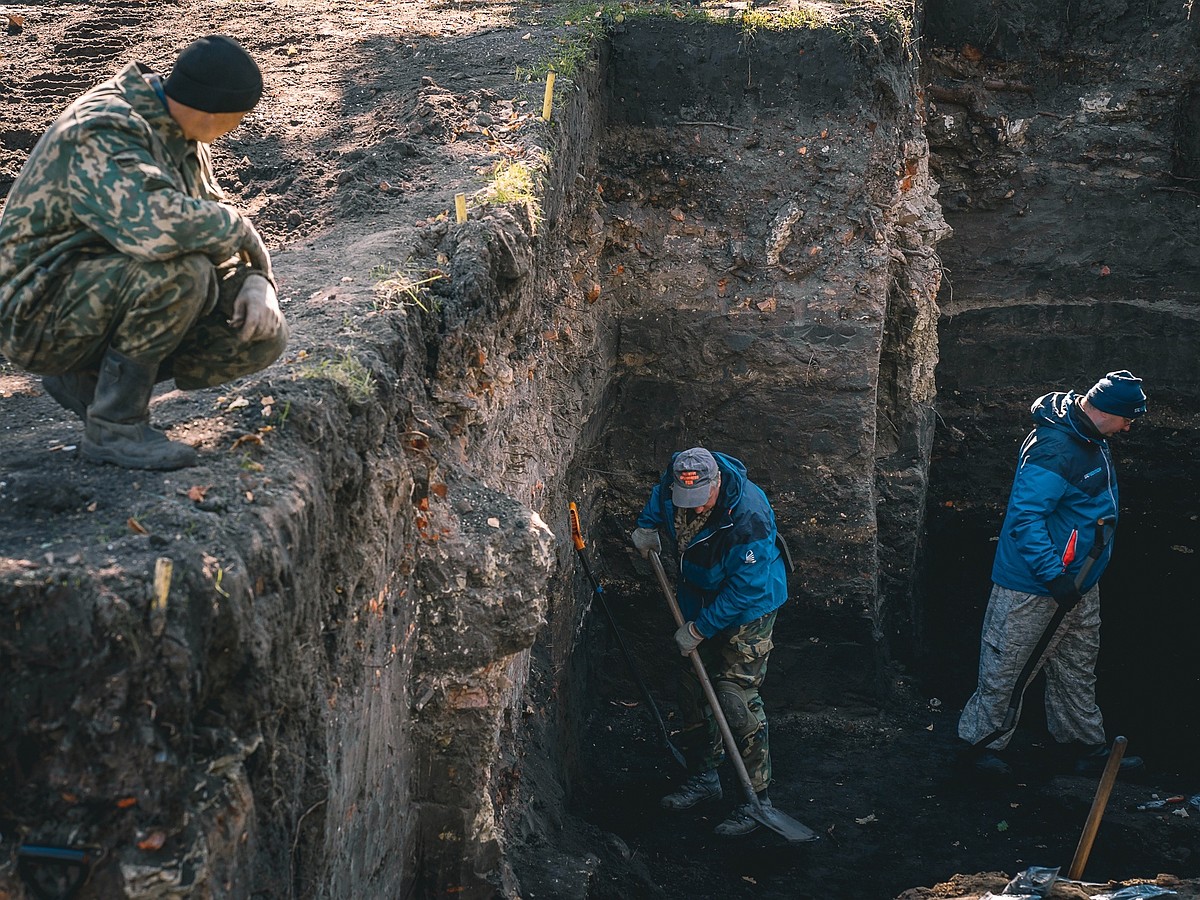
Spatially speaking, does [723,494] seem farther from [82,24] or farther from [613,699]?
[82,24]

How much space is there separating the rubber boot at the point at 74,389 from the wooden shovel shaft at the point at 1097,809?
4.24 meters

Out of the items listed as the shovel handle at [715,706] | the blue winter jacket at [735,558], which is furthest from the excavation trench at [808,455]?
the blue winter jacket at [735,558]

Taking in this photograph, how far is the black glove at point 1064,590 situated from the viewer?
5.93m

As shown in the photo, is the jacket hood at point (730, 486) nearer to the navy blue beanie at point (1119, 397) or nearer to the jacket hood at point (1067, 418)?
the jacket hood at point (1067, 418)

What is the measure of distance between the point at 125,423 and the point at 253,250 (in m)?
0.56

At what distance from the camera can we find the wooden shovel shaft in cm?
500

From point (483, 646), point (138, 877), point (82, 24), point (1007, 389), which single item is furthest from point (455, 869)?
point (1007, 389)

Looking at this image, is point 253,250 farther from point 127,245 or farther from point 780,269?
point 780,269

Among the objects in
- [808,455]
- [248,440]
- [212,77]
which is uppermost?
[212,77]

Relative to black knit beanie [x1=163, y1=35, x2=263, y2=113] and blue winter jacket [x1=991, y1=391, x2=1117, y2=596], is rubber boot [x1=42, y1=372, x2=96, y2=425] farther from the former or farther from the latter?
blue winter jacket [x1=991, y1=391, x2=1117, y2=596]

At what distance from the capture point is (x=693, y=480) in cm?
573

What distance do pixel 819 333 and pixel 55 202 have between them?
5185mm

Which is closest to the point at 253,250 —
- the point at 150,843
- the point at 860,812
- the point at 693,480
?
the point at 150,843

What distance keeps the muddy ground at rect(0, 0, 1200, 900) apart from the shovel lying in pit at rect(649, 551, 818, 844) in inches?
4.0
